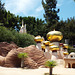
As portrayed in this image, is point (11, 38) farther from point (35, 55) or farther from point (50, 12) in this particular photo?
point (50, 12)

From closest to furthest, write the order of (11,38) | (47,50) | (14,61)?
(14,61), (47,50), (11,38)

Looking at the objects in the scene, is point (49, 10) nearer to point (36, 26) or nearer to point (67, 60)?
point (36, 26)

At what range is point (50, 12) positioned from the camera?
144 ft

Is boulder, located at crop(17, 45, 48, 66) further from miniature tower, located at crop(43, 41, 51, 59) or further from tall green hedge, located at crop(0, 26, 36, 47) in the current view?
tall green hedge, located at crop(0, 26, 36, 47)

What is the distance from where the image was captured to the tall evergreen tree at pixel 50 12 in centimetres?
4366

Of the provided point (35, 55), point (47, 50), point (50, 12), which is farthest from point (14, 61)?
point (50, 12)

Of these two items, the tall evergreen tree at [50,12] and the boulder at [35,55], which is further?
the tall evergreen tree at [50,12]

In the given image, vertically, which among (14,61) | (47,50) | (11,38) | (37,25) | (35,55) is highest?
(37,25)

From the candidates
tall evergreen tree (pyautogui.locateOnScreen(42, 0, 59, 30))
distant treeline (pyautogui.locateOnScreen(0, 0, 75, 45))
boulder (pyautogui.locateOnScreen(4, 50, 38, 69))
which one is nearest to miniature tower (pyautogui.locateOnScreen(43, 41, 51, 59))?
boulder (pyautogui.locateOnScreen(4, 50, 38, 69))

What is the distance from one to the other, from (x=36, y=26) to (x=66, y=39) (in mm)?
15296

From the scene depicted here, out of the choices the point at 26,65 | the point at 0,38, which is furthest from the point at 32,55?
the point at 0,38

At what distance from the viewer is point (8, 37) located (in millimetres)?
18766

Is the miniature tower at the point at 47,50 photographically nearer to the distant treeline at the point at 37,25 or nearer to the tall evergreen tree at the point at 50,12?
the distant treeline at the point at 37,25

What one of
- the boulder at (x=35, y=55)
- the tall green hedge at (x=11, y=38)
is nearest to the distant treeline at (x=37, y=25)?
the tall green hedge at (x=11, y=38)
